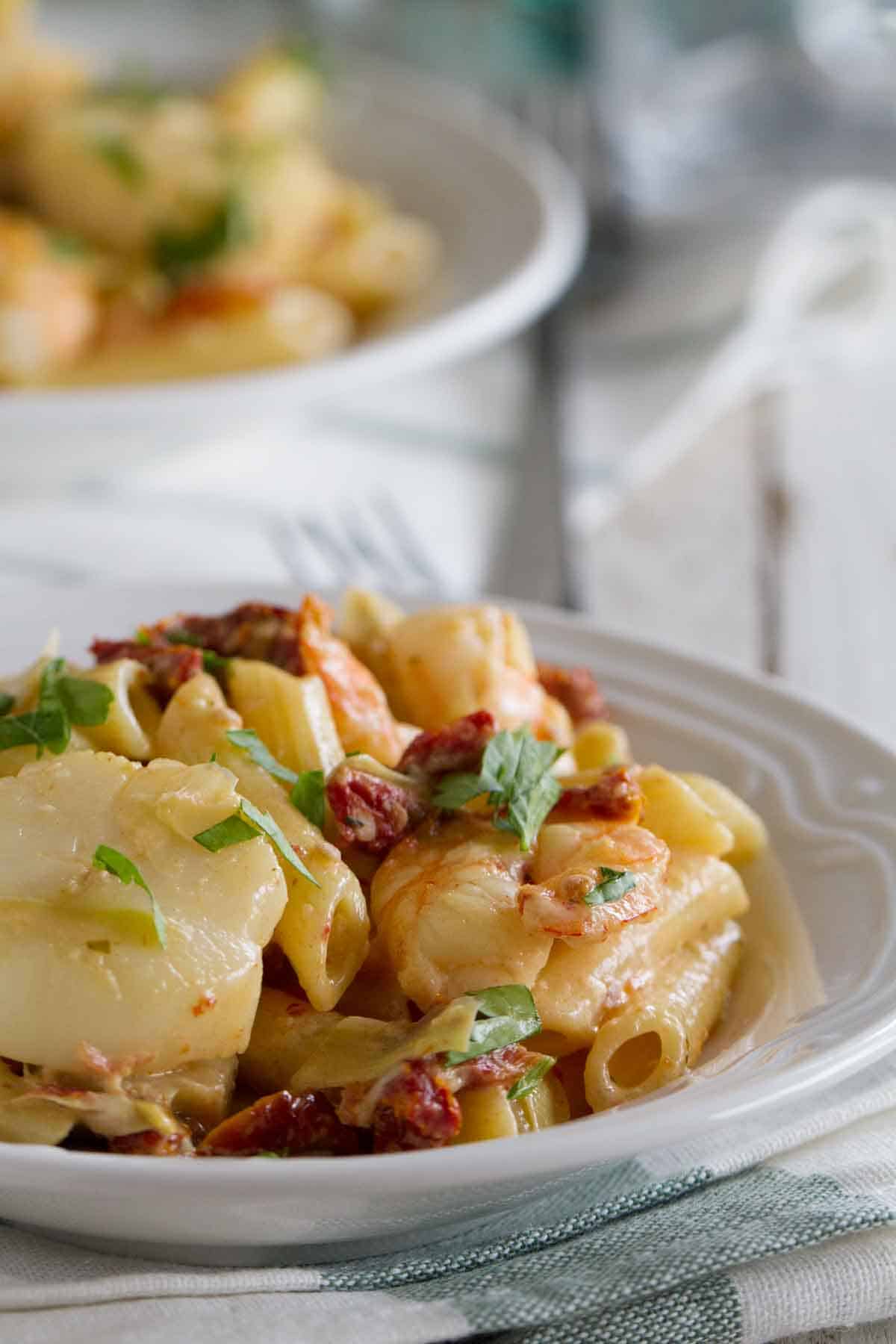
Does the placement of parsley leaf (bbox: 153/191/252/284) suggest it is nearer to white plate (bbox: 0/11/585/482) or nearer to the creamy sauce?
white plate (bbox: 0/11/585/482)

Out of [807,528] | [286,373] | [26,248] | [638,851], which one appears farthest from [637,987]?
[26,248]

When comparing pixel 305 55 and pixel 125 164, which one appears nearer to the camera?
pixel 125 164

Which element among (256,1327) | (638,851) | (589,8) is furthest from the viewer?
(589,8)

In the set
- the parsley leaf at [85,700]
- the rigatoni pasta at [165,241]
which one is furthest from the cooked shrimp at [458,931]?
the rigatoni pasta at [165,241]

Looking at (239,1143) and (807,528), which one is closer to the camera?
(239,1143)

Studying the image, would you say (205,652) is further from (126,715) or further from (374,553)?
(374,553)

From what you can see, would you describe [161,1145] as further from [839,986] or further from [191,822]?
[839,986]

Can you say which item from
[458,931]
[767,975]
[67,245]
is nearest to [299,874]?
[458,931]
